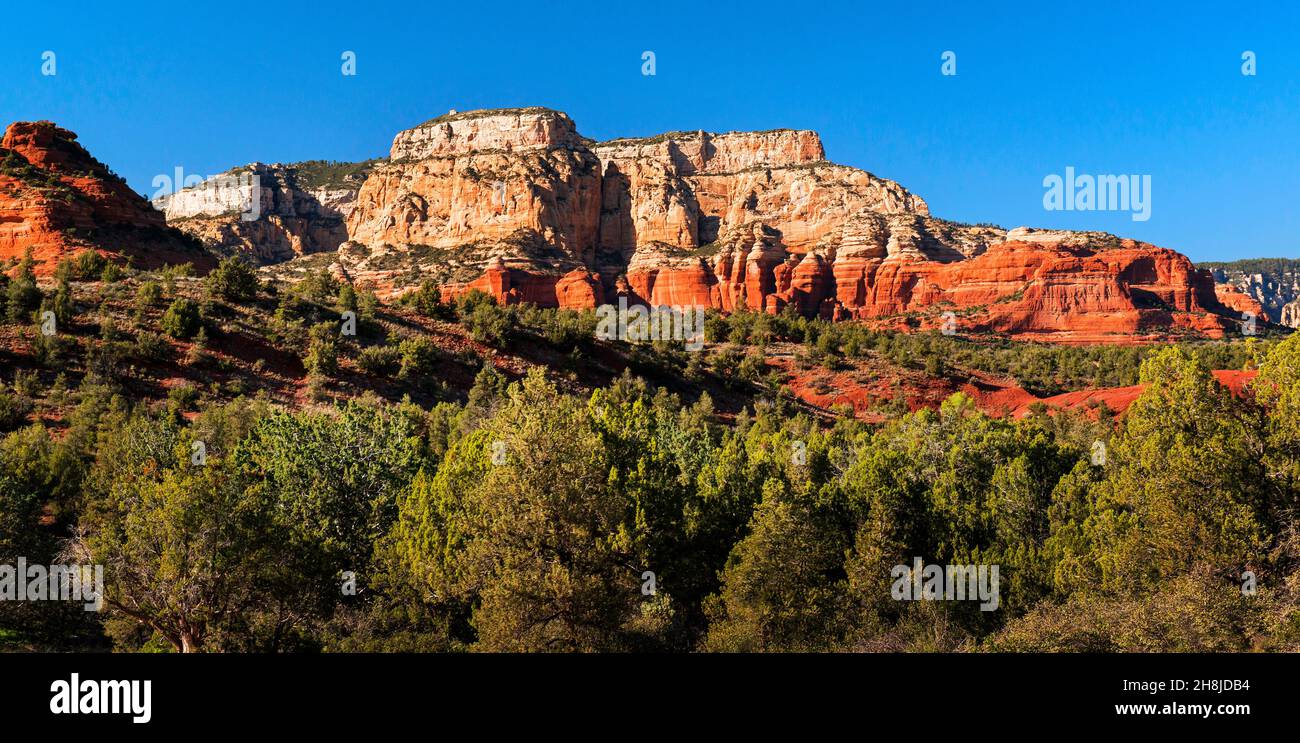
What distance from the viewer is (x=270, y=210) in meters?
166

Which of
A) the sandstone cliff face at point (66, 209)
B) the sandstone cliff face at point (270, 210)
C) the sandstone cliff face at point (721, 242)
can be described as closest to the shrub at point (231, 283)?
the sandstone cliff face at point (66, 209)

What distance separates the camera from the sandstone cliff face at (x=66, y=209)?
55469mm

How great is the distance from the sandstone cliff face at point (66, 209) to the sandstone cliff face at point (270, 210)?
85737 mm

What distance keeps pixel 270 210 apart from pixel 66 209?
11652cm

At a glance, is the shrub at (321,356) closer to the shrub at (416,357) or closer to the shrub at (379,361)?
the shrub at (379,361)

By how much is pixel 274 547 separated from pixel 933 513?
17.2 m

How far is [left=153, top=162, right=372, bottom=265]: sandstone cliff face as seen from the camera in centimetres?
15512

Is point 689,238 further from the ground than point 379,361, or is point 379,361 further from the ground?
point 689,238

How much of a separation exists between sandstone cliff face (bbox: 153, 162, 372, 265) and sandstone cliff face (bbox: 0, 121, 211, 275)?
281 feet

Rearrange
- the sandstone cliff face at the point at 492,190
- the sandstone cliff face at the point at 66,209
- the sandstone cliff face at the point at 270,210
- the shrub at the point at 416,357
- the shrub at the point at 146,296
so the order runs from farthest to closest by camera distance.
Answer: the sandstone cliff face at the point at 270,210 → the sandstone cliff face at the point at 492,190 → the sandstone cliff face at the point at 66,209 → the shrub at the point at 416,357 → the shrub at the point at 146,296

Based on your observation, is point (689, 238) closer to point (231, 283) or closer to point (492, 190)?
point (492, 190)

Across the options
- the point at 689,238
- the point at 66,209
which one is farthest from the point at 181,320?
the point at 689,238
